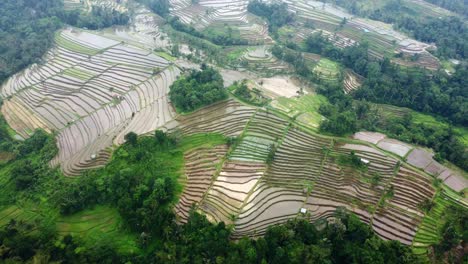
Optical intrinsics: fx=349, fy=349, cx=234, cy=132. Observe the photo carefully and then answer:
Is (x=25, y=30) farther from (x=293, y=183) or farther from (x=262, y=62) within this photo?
(x=293, y=183)

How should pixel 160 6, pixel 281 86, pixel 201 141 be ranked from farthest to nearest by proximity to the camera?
pixel 160 6 → pixel 281 86 → pixel 201 141

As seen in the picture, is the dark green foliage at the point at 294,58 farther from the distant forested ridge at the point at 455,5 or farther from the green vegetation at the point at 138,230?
the distant forested ridge at the point at 455,5

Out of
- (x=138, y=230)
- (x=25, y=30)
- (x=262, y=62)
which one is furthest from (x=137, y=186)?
(x=25, y=30)

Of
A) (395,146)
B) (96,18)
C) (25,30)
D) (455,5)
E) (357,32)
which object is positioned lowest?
(395,146)

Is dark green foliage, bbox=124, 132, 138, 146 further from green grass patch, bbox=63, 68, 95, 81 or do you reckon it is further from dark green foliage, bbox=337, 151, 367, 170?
dark green foliage, bbox=337, 151, 367, 170

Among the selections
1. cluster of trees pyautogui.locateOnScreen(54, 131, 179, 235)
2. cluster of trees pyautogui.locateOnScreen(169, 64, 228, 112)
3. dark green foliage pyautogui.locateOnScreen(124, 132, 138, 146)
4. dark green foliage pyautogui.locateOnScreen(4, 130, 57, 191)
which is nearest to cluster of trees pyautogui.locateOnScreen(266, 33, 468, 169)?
cluster of trees pyautogui.locateOnScreen(169, 64, 228, 112)
